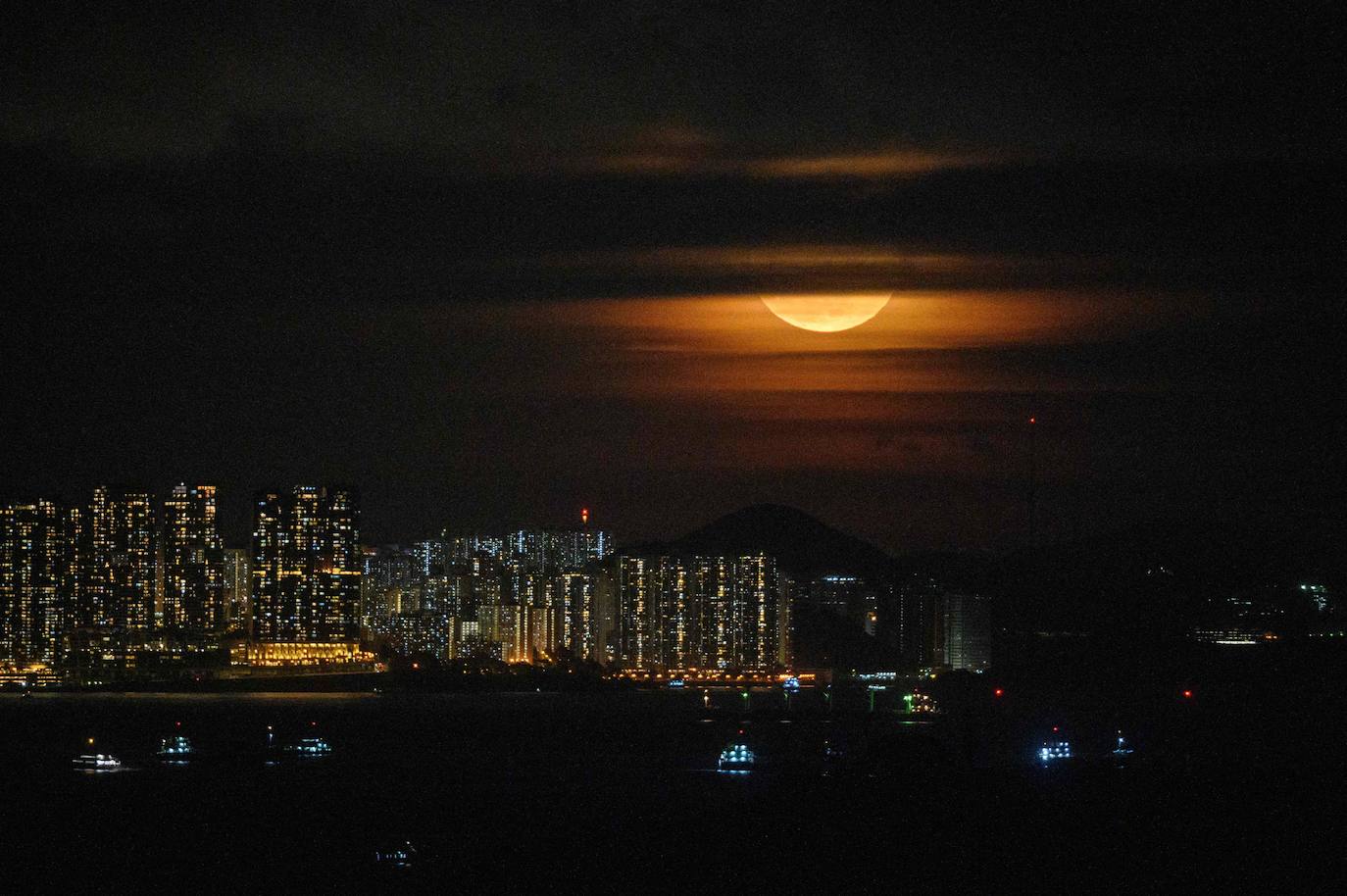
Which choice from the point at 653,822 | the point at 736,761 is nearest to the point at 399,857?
the point at 653,822

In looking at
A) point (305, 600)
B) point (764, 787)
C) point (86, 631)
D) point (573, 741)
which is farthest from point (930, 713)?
point (86, 631)

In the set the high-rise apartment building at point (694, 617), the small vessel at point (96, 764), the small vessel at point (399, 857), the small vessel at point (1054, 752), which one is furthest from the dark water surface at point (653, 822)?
the high-rise apartment building at point (694, 617)

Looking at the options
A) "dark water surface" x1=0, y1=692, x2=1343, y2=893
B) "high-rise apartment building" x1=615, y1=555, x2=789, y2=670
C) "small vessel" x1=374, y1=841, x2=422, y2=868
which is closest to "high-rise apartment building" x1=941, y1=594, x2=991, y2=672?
"high-rise apartment building" x1=615, y1=555, x2=789, y2=670

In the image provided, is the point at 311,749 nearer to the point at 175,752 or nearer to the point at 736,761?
the point at 175,752

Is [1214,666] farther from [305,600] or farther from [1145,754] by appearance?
[305,600]

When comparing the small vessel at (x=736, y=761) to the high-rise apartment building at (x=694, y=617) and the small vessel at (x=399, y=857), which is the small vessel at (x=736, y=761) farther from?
the high-rise apartment building at (x=694, y=617)
